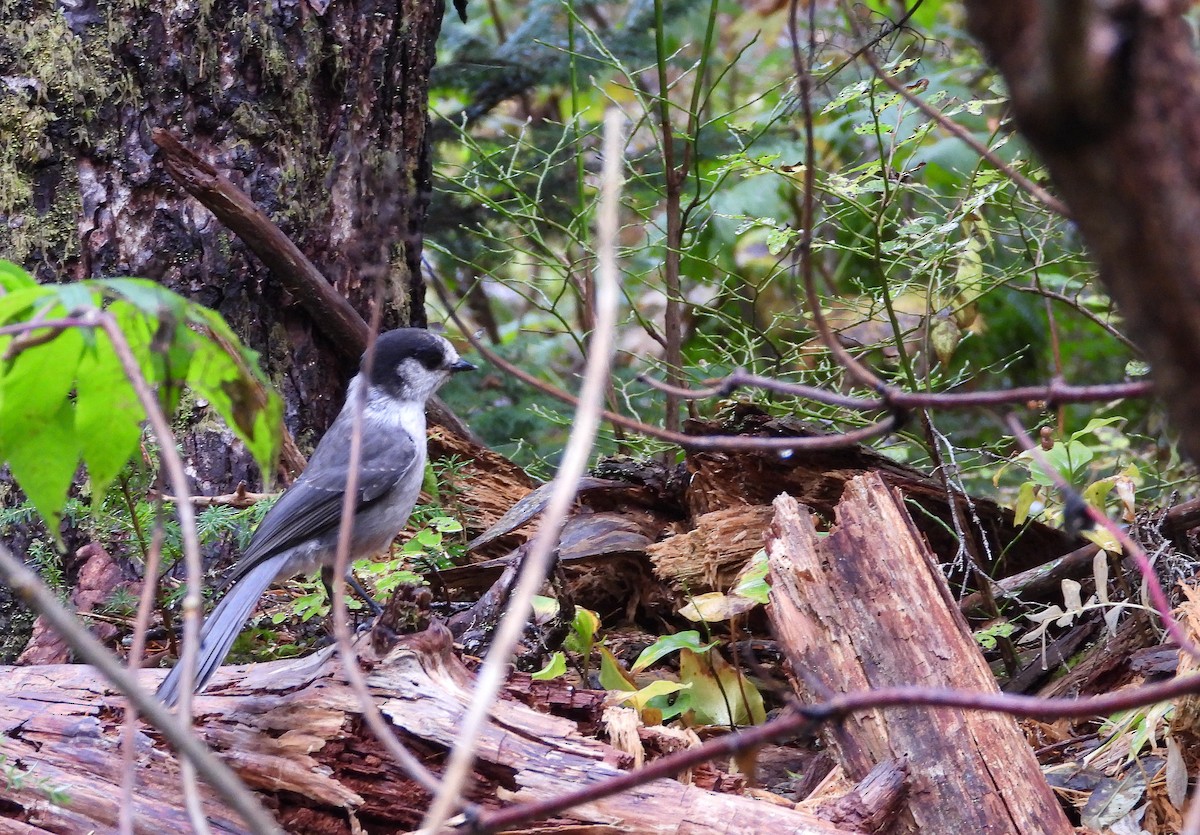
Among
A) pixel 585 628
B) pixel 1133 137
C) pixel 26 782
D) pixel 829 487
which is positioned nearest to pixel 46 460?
pixel 26 782

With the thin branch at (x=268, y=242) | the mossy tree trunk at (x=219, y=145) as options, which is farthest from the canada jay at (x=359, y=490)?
the mossy tree trunk at (x=219, y=145)

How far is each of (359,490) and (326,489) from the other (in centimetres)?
24

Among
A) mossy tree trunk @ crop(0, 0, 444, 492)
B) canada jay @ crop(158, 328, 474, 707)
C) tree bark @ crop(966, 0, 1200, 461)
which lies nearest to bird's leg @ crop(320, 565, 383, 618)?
canada jay @ crop(158, 328, 474, 707)

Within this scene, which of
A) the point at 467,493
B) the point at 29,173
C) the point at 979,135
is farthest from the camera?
the point at 979,135

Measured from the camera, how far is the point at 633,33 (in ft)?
21.4

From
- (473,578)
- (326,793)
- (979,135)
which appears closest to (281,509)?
(473,578)

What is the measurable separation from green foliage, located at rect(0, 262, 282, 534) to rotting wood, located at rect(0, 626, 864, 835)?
3.87 ft

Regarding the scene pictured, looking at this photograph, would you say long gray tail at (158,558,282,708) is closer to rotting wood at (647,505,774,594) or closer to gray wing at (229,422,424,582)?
gray wing at (229,422,424,582)

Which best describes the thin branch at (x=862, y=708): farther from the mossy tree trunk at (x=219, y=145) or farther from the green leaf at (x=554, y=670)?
the mossy tree trunk at (x=219, y=145)

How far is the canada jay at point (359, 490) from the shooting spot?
3471 mm

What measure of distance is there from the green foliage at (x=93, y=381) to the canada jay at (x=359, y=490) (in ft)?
4.47

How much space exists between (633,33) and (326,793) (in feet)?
16.3

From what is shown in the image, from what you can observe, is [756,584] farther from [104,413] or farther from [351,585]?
[104,413]

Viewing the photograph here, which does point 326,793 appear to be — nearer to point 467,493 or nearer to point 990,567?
point 467,493
